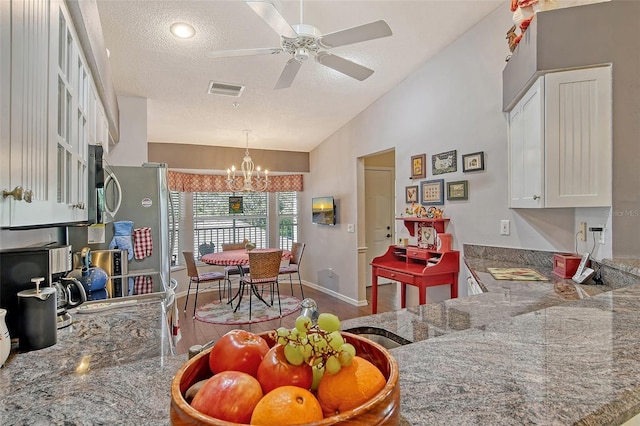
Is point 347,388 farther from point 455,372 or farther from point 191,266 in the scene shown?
point 191,266

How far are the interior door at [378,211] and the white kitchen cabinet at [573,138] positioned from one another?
3.59m

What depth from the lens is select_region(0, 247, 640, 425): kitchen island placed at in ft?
2.05

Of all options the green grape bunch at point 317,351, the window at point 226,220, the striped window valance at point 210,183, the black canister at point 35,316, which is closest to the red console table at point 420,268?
the black canister at point 35,316

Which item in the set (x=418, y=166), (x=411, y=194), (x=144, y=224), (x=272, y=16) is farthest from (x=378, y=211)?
(x=272, y=16)

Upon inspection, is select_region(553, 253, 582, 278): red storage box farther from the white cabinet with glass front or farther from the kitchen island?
the white cabinet with glass front

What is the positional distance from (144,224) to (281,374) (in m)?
2.75

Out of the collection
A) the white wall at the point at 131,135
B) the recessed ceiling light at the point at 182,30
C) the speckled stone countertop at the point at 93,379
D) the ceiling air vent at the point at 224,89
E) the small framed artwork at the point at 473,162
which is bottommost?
the speckled stone countertop at the point at 93,379

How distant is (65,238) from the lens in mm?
2062

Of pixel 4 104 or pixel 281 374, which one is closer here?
pixel 281 374

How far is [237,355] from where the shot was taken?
0.53 meters

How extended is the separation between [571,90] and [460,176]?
4.10 ft

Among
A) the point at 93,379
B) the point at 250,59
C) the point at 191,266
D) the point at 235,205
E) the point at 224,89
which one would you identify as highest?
the point at 250,59

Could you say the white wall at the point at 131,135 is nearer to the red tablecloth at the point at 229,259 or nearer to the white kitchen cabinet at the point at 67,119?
the red tablecloth at the point at 229,259

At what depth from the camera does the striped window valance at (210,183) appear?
18.0ft
